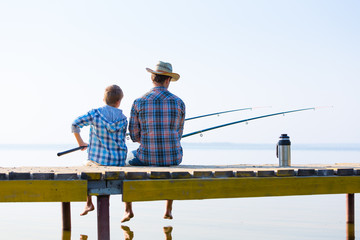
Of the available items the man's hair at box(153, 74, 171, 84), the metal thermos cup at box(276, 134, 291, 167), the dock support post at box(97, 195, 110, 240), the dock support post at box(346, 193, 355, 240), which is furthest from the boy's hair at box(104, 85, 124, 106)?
the dock support post at box(346, 193, 355, 240)

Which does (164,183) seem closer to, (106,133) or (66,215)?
(106,133)

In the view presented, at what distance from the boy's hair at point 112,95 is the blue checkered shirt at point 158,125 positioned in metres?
0.18

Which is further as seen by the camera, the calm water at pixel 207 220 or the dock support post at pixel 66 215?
the calm water at pixel 207 220

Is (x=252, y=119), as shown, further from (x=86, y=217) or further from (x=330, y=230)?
(x=86, y=217)

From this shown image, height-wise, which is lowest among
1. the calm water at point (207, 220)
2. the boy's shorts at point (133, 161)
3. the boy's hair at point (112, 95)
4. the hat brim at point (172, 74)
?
the calm water at point (207, 220)

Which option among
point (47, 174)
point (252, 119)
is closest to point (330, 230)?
point (252, 119)

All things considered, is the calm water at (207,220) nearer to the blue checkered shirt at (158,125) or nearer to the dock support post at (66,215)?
the dock support post at (66,215)

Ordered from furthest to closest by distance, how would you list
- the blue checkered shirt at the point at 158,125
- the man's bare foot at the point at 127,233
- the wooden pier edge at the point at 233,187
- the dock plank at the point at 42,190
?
1. the man's bare foot at the point at 127,233
2. the blue checkered shirt at the point at 158,125
3. the wooden pier edge at the point at 233,187
4. the dock plank at the point at 42,190

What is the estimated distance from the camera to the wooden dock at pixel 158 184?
11.7ft

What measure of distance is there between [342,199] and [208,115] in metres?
3.57

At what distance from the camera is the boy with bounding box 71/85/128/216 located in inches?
175

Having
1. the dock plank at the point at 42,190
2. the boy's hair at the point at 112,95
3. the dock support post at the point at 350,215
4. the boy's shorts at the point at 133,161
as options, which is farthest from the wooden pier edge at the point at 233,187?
the dock support post at the point at 350,215

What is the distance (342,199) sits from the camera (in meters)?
9.09

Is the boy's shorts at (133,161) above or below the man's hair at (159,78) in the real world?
below
